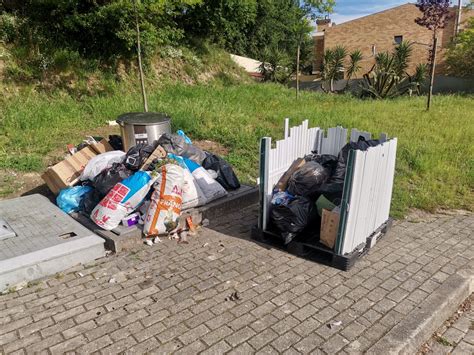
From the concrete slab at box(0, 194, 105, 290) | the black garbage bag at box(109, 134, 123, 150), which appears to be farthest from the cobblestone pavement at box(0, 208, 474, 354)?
the black garbage bag at box(109, 134, 123, 150)

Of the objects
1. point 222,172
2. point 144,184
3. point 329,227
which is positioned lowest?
point 329,227

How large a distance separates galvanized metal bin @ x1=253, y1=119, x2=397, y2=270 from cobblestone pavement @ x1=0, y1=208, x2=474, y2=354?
156mm

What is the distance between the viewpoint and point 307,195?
3.74 meters

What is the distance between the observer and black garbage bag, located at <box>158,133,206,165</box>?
467 centimetres

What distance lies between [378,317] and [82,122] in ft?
22.7

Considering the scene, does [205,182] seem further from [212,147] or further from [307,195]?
[212,147]

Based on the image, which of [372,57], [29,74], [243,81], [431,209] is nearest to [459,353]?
[431,209]

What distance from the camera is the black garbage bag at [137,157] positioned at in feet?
14.2

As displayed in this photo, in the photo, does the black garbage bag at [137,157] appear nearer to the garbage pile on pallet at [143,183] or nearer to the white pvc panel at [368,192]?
the garbage pile on pallet at [143,183]

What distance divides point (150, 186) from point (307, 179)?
1610mm

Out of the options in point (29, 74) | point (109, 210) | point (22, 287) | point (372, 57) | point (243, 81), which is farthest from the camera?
point (372, 57)

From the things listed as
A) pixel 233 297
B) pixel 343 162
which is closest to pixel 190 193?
pixel 233 297

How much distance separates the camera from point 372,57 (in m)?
25.0

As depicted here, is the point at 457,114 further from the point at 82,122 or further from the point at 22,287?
the point at 22,287
